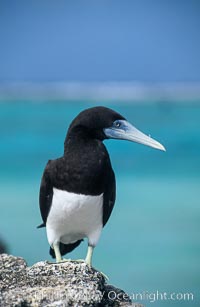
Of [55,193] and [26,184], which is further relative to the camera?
[26,184]

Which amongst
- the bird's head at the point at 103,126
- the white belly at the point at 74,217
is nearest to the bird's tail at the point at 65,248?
the white belly at the point at 74,217

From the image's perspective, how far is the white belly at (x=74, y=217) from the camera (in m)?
2.20

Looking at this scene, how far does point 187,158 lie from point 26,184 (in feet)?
3.71

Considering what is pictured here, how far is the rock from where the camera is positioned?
172cm

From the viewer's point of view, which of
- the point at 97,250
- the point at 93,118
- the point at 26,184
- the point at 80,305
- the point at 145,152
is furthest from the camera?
the point at 145,152

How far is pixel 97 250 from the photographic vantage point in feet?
13.4

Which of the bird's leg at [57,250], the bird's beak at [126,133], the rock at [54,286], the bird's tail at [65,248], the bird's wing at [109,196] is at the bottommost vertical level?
the rock at [54,286]


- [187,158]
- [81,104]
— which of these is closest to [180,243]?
[187,158]

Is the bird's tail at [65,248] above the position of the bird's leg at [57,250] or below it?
above

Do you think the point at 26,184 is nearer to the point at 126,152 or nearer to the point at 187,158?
the point at 126,152

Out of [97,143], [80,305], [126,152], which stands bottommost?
[80,305]

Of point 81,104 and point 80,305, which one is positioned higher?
point 81,104

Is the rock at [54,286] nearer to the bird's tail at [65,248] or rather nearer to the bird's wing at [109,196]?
the bird's wing at [109,196]

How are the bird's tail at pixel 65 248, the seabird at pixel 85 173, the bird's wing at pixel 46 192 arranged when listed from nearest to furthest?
the seabird at pixel 85 173 < the bird's wing at pixel 46 192 < the bird's tail at pixel 65 248
